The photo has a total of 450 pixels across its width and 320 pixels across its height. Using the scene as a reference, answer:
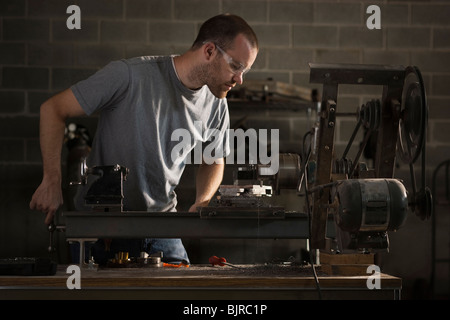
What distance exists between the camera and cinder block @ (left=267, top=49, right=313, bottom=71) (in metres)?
4.82

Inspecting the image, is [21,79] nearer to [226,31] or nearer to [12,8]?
[12,8]

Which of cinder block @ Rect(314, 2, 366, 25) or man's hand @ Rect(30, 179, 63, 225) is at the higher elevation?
cinder block @ Rect(314, 2, 366, 25)

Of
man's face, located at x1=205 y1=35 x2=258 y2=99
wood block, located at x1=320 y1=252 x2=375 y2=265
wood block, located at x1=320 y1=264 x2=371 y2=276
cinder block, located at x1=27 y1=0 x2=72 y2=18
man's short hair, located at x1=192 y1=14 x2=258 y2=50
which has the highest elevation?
cinder block, located at x1=27 y1=0 x2=72 y2=18

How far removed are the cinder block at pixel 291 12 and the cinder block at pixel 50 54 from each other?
1.52m

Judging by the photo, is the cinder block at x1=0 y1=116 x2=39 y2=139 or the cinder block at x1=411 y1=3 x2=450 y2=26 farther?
the cinder block at x1=411 y1=3 x2=450 y2=26

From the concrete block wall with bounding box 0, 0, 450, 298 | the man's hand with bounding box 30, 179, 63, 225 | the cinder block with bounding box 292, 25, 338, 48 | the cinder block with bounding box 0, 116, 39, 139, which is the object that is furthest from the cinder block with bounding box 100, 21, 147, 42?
the man's hand with bounding box 30, 179, 63, 225

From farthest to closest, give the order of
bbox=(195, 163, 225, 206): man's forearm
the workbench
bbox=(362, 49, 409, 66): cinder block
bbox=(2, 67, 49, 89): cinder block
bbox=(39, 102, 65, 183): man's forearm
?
1. bbox=(362, 49, 409, 66): cinder block
2. bbox=(2, 67, 49, 89): cinder block
3. bbox=(195, 163, 225, 206): man's forearm
4. bbox=(39, 102, 65, 183): man's forearm
5. the workbench

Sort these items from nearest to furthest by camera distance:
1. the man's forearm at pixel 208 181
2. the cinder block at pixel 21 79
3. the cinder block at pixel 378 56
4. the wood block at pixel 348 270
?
the wood block at pixel 348 270 → the man's forearm at pixel 208 181 → the cinder block at pixel 21 79 → the cinder block at pixel 378 56

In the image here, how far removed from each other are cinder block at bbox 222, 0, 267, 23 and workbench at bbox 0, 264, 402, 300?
11.0 ft

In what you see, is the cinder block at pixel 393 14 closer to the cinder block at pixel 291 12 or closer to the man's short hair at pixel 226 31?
the cinder block at pixel 291 12

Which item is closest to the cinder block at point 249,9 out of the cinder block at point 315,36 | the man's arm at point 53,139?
the cinder block at point 315,36

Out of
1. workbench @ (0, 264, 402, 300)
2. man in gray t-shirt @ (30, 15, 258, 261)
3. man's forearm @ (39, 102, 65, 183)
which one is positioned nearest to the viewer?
workbench @ (0, 264, 402, 300)

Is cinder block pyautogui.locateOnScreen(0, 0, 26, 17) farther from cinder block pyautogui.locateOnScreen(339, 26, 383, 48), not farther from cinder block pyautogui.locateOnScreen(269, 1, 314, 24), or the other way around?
cinder block pyautogui.locateOnScreen(339, 26, 383, 48)

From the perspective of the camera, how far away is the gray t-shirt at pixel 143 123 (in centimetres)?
235
